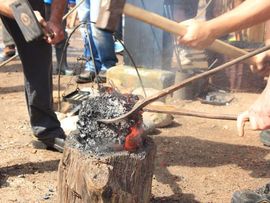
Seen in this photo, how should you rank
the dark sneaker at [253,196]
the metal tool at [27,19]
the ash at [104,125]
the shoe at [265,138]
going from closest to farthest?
the ash at [104,125]
the dark sneaker at [253,196]
the metal tool at [27,19]
the shoe at [265,138]

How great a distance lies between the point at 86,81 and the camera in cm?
681

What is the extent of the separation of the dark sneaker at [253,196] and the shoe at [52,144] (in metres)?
1.81

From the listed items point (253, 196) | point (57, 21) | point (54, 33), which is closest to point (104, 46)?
point (57, 21)

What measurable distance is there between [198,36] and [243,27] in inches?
11.8

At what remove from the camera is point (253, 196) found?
3.39m

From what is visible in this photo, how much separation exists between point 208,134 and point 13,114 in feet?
7.70

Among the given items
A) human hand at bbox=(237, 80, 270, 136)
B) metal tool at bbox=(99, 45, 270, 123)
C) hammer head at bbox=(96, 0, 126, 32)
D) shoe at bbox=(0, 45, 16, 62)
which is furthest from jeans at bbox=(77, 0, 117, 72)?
human hand at bbox=(237, 80, 270, 136)

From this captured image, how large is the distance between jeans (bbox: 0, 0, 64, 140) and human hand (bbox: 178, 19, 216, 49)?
158 cm

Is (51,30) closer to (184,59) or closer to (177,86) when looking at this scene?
(177,86)

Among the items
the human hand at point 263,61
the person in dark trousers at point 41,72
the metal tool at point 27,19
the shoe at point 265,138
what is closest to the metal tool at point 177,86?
the human hand at point 263,61

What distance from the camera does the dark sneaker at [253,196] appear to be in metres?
3.32

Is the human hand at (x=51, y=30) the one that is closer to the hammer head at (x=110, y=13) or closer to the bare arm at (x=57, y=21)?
the bare arm at (x=57, y=21)

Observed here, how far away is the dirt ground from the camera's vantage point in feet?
12.5

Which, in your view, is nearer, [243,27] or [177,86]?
[177,86]
